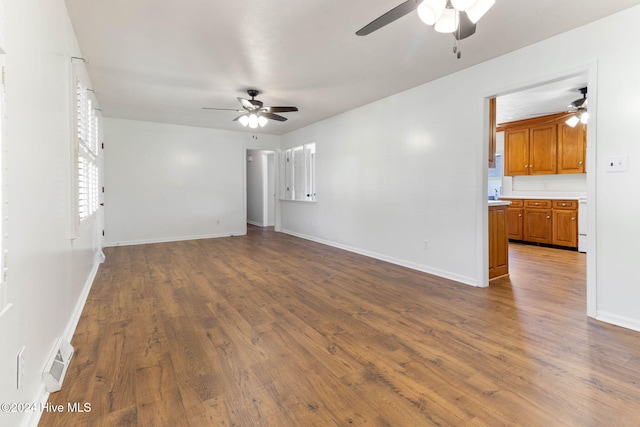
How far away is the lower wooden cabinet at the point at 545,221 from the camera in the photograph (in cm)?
569

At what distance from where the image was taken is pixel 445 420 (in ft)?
5.03

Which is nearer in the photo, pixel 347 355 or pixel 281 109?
pixel 347 355

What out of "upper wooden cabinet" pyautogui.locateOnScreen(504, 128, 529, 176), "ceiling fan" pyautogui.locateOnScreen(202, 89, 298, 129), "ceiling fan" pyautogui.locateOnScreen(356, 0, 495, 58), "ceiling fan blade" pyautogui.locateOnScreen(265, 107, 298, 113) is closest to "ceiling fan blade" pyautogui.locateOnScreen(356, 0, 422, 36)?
"ceiling fan" pyautogui.locateOnScreen(356, 0, 495, 58)

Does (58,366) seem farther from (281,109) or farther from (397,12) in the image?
(281,109)

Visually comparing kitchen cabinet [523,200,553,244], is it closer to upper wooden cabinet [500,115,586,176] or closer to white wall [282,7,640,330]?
upper wooden cabinet [500,115,586,176]

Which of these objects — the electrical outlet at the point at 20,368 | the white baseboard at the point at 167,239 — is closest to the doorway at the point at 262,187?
the white baseboard at the point at 167,239

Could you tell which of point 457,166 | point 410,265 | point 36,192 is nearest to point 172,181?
point 410,265

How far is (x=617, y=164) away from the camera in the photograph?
2.60m

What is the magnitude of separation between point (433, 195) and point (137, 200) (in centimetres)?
583

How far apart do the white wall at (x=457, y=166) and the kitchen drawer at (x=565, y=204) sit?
3.41 m

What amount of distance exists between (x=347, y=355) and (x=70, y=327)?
2218mm

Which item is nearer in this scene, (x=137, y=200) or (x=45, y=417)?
(x=45, y=417)

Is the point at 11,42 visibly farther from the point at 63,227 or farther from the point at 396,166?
the point at 396,166

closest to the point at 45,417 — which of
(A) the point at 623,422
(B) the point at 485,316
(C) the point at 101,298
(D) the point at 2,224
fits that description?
(D) the point at 2,224
